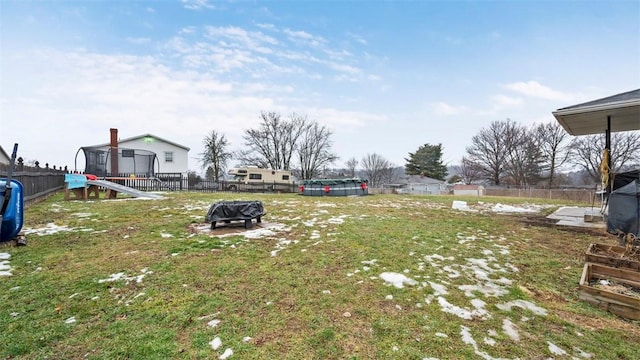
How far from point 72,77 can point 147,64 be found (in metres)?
3.58

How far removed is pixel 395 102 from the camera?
78.6 feet

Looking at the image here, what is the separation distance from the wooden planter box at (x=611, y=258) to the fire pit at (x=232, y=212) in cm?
574

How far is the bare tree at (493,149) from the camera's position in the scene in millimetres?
39000

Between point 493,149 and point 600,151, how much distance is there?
11288 mm

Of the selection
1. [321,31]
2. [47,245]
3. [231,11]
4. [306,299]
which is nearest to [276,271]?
[306,299]

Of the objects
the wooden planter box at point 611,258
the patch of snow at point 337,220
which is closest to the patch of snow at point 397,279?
the wooden planter box at point 611,258

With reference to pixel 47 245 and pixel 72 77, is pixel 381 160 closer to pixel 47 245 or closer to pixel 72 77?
pixel 72 77

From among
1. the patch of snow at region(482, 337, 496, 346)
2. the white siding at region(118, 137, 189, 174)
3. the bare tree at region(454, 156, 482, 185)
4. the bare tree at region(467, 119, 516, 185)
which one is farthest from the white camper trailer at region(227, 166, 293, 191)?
the bare tree at region(454, 156, 482, 185)

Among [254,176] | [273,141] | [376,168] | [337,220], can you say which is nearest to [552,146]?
[376,168]

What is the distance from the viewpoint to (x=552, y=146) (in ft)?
119

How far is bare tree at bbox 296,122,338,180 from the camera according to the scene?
39.4 meters

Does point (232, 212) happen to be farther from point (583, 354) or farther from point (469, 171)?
point (469, 171)

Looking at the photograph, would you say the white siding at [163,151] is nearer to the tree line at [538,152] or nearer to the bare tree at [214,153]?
the bare tree at [214,153]

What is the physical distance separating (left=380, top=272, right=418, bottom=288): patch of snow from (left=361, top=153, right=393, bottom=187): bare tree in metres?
60.0
